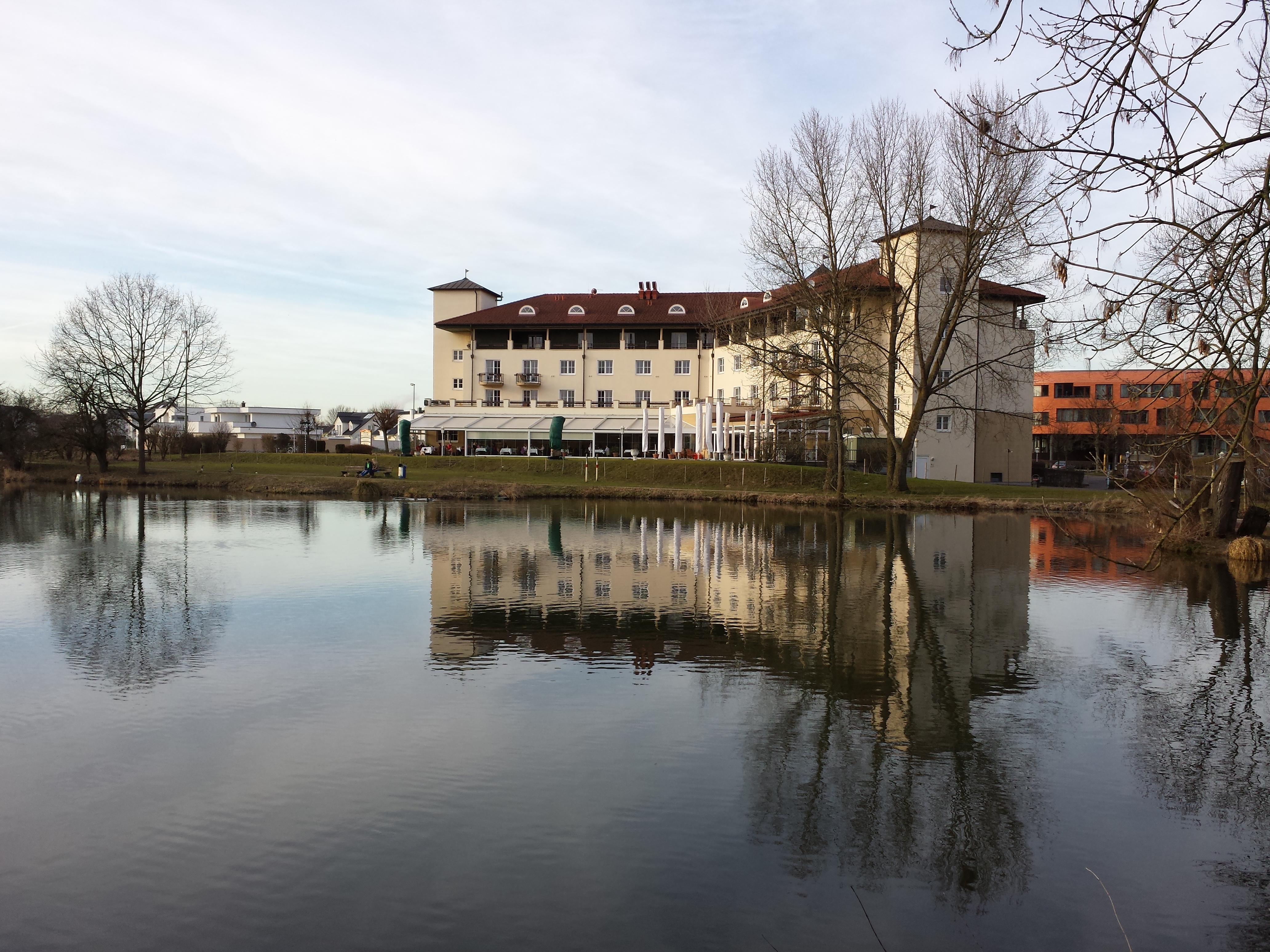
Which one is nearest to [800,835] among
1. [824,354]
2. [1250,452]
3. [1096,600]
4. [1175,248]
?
[1250,452]

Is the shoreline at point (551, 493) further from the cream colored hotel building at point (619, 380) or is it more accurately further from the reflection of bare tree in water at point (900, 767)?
the reflection of bare tree in water at point (900, 767)

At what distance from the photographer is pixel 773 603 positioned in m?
13.0

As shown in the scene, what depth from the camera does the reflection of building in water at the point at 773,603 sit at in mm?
9211

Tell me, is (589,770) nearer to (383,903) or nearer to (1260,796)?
(383,903)

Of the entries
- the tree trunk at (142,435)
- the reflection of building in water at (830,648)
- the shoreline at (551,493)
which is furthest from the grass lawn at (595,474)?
the reflection of building in water at (830,648)

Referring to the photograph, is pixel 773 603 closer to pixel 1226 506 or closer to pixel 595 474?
pixel 1226 506

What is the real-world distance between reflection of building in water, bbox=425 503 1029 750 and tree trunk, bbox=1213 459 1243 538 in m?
4.03

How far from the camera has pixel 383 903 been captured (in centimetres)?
458

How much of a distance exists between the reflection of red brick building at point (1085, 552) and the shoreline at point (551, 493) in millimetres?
1168

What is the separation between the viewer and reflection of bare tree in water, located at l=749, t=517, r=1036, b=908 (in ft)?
17.0

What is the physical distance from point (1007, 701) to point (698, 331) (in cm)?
5676

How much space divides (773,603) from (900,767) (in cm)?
647

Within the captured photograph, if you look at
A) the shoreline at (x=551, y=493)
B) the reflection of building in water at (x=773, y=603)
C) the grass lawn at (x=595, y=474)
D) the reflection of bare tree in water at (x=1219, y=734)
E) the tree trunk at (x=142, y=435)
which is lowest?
the reflection of bare tree in water at (x=1219, y=734)

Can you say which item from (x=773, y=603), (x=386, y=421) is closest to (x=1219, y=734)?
(x=773, y=603)
